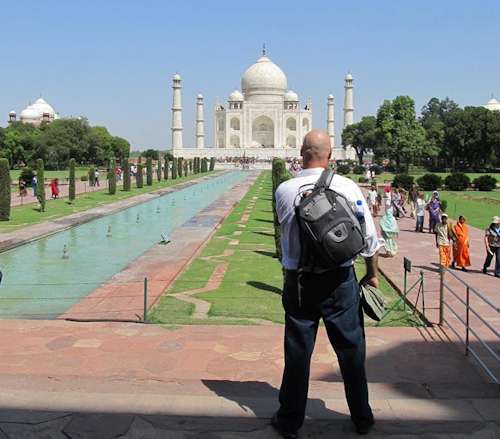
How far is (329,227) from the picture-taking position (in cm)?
220

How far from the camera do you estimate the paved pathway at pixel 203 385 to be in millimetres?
2375

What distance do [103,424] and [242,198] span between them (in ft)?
60.5

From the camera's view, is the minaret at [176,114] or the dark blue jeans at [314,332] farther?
the minaret at [176,114]

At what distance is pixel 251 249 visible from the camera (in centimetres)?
949

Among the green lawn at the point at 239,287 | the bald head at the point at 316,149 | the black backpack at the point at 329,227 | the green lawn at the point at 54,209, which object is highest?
the bald head at the point at 316,149

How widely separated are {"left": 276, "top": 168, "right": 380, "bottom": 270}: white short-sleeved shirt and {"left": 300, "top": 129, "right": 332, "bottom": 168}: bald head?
0.11 ft

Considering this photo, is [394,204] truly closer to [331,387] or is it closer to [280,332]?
[280,332]

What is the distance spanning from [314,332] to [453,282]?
4.88 m

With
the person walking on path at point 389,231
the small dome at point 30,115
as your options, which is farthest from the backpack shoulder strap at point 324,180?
the small dome at point 30,115

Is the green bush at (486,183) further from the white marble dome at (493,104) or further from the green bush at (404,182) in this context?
the white marble dome at (493,104)

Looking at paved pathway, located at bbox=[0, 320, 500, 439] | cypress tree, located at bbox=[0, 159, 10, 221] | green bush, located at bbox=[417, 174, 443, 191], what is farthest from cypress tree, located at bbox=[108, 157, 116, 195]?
paved pathway, located at bbox=[0, 320, 500, 439]

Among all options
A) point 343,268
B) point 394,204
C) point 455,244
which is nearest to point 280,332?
point 343,268

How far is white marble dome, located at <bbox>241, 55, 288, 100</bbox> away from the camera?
66.2m

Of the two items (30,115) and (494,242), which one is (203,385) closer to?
(494,242)
